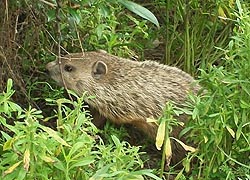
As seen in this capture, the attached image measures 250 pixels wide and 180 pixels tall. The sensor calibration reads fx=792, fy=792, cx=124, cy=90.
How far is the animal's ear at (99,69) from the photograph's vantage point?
5223 mm

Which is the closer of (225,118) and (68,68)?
(225,118)

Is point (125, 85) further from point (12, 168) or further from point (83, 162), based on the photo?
point (12, 168)

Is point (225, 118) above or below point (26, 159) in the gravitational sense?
below

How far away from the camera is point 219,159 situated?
4137 mm

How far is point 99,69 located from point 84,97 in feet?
1.20

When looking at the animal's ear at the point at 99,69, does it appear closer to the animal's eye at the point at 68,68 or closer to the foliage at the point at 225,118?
the animal's eye at the point at 68,68

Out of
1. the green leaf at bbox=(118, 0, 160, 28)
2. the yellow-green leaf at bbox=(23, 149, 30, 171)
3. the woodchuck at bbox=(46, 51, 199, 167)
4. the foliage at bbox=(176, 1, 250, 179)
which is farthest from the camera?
the woodchuck at bbox=(46, 51, 199, 167)

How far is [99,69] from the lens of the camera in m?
5.26

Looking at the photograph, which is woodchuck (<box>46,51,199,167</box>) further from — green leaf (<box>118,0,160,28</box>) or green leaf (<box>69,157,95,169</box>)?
green leaf (<box>69,157,95,169</box>)

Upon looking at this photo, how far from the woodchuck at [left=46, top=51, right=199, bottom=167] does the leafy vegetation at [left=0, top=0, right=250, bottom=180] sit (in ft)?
0.45

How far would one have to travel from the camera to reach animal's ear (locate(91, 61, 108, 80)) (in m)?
5.22

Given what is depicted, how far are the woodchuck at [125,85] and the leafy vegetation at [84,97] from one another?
0.14 m

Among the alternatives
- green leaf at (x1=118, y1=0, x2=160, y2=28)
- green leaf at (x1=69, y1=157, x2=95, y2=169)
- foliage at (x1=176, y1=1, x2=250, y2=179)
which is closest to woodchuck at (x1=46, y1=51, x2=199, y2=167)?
foliage at (x1=176, y1=1, x2=250, y2=179)

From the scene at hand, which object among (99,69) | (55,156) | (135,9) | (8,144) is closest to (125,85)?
(99,69)
